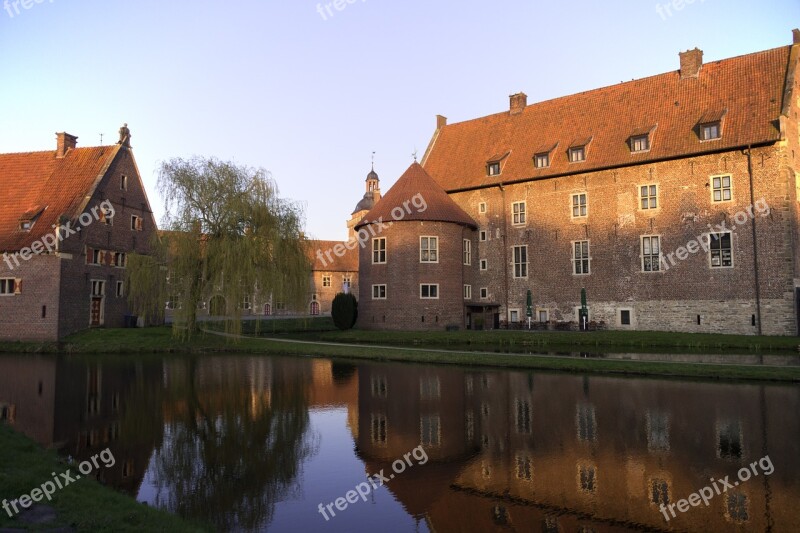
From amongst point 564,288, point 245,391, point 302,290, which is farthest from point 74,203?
point 564,288

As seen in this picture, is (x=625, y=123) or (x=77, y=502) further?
(x=625, y=123)

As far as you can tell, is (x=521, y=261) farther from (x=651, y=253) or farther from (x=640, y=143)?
(x=640, y=143)

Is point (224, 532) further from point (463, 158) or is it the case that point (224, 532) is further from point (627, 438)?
point (463, 158)

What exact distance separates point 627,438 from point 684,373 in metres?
8.46

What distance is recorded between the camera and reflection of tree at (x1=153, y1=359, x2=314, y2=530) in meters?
7.14

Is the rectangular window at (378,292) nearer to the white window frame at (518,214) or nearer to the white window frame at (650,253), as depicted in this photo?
the white window frame at (518,214)

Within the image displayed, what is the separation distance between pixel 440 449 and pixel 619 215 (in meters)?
27.4

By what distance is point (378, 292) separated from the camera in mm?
36812

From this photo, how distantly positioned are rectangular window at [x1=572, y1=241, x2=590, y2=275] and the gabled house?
2613 cm

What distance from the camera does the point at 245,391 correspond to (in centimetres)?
1537

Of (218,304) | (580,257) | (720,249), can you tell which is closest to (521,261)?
(580,257)

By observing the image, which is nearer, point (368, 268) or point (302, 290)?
point (302, 290)

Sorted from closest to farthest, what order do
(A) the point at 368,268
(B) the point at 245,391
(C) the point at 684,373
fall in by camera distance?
(B) the point at 245,391
(C) the point at 684,373
(A) the point at 368,268

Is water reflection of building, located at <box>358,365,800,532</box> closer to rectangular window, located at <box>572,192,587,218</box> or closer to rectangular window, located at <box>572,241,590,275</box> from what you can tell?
rectangular window, located at <box>572,241,590,275</box>
